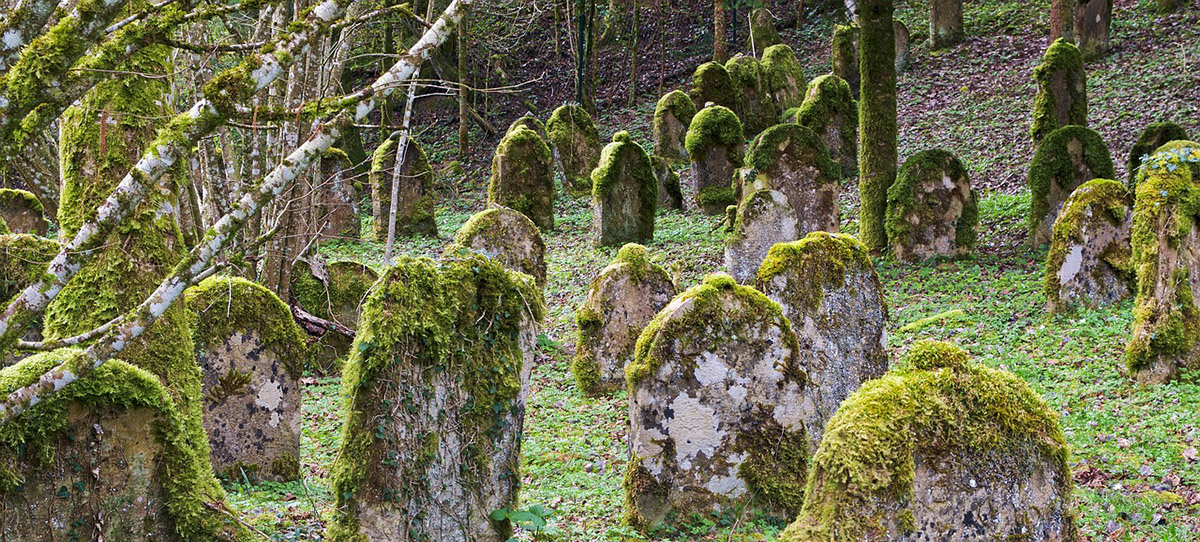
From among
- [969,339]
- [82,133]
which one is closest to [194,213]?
[82,133]

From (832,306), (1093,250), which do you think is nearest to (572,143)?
(1093,250)

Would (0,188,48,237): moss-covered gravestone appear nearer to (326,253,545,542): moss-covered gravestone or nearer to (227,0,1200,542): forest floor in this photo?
(227,0,1200,542): forest floor

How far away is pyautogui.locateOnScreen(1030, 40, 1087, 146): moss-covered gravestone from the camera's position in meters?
16.6

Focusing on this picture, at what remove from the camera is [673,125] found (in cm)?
2211

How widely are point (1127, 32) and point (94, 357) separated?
25.3 m

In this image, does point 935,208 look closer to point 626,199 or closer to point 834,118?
point 626,199

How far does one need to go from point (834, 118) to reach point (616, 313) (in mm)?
10114

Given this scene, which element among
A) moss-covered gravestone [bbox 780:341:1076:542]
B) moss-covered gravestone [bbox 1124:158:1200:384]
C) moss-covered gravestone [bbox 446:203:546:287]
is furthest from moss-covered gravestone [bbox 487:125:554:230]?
moss-covered gravestone [bbox 780:341:1076:542]

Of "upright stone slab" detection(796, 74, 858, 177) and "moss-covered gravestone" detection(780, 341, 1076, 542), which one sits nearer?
"moss-covered gravestone" detection(780, 341, 1076, 542)

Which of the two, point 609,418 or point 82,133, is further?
point 609,418

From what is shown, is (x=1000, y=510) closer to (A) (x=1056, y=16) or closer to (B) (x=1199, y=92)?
(B) (x=1199, y=92)

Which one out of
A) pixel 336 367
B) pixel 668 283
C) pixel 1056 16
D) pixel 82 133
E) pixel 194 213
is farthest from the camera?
pixel 1056 16

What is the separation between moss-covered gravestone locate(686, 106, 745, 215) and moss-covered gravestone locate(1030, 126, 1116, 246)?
5648 millimetres

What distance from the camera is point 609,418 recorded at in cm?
980
